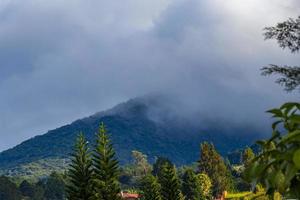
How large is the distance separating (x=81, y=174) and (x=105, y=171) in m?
3.45

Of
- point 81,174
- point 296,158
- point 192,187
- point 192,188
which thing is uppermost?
point 192,187

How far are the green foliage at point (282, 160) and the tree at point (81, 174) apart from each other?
75.1 m

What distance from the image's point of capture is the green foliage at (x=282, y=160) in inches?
111

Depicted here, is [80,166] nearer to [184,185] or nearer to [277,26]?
[277,26]

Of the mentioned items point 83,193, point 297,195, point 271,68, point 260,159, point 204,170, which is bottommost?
point 297,195

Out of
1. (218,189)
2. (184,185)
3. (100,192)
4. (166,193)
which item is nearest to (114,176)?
(100,192)

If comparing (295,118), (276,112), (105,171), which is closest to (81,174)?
(105,171)

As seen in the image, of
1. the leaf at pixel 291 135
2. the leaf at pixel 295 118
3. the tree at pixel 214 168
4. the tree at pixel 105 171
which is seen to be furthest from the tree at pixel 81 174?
the tree at pixel 214 168

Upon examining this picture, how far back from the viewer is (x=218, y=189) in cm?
17612

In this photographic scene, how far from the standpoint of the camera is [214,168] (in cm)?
17638

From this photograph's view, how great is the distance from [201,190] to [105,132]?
7324 centimetres

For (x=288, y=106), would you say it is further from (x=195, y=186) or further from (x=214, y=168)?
(x=214, y=168)

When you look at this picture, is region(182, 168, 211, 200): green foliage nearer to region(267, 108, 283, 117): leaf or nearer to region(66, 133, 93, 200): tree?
region(66, 133, 93, 200): tree

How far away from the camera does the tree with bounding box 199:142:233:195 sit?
17625 centimetres
